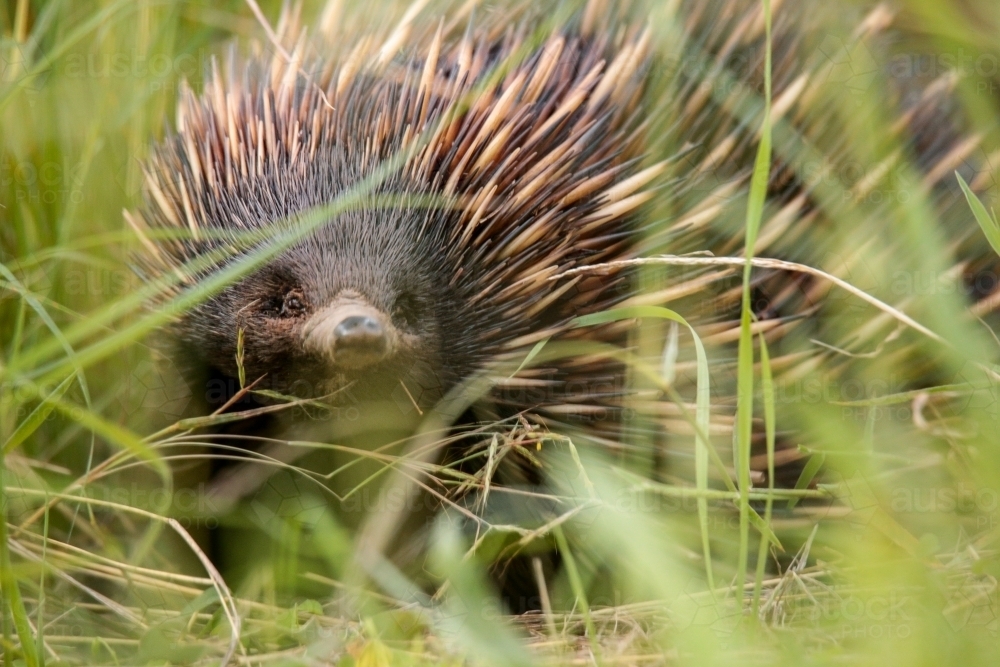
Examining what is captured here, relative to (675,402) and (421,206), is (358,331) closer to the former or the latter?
(421,206)

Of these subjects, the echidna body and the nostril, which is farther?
the echidna body

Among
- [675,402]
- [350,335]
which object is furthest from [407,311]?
[675,402]

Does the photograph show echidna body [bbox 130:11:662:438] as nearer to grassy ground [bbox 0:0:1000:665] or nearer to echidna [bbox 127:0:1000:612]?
echidna [bbox 127:0:1000:612]

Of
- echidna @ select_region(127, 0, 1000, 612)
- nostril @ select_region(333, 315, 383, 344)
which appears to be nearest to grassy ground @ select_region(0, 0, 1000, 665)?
echidna @ select_region(127, 0, 1000, 612)

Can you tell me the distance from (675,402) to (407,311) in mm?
545

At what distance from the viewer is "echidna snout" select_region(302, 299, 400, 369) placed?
Result: 1.52m

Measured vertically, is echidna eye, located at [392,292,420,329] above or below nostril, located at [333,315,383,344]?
below

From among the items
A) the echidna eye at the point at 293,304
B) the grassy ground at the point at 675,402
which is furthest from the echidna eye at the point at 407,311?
the grassy ground at the point at 675,402

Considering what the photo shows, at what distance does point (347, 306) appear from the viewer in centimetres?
163

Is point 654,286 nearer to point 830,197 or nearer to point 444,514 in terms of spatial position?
point 830,197

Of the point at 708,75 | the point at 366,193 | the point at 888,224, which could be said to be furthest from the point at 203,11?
the point at 888,224

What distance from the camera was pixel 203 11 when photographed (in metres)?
2.64

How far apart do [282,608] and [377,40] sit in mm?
1085

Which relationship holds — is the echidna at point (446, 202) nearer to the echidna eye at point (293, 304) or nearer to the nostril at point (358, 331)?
the echidna eye at point (293, 304)
